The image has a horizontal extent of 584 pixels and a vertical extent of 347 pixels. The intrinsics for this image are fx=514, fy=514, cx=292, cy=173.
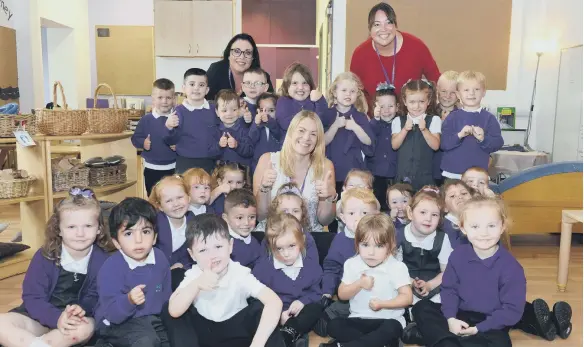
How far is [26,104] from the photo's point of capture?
6422 millimetres

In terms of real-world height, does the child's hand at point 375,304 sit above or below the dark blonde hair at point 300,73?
below

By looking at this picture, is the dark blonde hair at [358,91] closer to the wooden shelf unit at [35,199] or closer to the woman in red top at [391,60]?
the woman in red top at [391,60]

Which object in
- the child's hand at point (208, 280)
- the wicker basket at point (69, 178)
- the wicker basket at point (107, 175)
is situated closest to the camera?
the child's hand at point (208, 280)

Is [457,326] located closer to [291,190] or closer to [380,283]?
[380,283]

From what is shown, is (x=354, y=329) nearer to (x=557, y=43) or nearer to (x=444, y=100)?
(x=444, y=100)

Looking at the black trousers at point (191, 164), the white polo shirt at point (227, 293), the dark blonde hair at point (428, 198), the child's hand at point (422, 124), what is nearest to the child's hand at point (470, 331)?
the dark blonde hair at point (428, 198)

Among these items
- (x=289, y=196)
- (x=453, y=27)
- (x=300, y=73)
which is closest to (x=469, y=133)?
(x=300, y=73)

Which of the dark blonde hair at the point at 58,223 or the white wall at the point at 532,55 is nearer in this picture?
the dark blonde hair at the point at 58,223

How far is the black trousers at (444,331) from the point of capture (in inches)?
81.4

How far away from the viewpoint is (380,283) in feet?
7.33

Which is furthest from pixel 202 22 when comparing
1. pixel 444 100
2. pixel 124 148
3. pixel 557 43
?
pixel 444 100

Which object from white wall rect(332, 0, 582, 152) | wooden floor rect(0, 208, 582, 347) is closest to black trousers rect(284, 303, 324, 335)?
wooden floor rect(0, 208, 582, 347)

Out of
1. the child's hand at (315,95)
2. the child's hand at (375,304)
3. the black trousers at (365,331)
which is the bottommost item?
the black trousers at (365,331)

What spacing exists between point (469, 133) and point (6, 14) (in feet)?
18.6
